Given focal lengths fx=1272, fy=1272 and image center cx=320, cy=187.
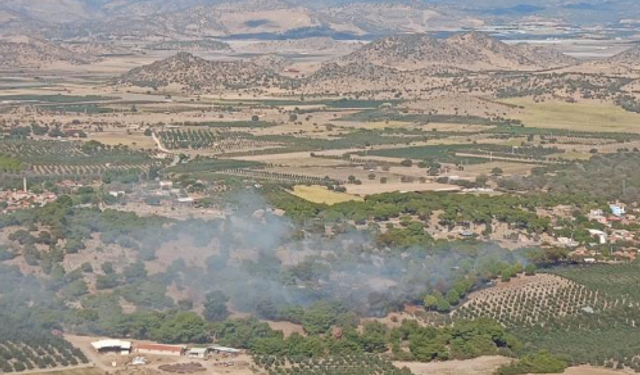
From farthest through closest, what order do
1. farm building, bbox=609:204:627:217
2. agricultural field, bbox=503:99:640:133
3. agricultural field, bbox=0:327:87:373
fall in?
agricultural field, bbox=503:99:640:133, farm building, bbox=609:204:627:217, agricultural field, bbox=0:327:87:373

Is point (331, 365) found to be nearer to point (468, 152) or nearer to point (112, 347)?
point (112, 347)

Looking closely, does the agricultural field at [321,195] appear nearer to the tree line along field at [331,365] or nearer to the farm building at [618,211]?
the farm building at [618,211]

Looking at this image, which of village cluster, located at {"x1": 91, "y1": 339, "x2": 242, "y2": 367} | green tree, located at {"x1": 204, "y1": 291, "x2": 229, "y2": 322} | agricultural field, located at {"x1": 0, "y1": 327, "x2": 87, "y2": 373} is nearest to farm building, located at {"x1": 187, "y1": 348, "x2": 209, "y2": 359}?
village cluster, located at {"x1": 91, "y1": 339, "x2": 242, "y2": 367}

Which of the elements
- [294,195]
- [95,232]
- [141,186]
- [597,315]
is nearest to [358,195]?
[294,195]

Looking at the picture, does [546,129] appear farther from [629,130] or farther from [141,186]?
[141,186]

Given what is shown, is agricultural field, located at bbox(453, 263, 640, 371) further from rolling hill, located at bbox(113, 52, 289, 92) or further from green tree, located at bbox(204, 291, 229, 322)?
rolling hill, located at bbox(113, 52, 289, 92)

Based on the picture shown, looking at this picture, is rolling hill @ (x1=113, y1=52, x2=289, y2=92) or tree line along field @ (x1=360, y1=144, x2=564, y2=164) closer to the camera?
tree line along field @ (x1=360, y1=144, x2=564, y2=164)
